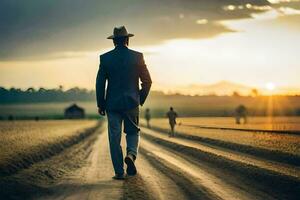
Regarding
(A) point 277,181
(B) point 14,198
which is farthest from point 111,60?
(A) point 277,181

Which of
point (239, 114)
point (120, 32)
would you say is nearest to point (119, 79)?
point (120, 32)

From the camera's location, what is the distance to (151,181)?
9.84 m

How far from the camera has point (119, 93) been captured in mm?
9914

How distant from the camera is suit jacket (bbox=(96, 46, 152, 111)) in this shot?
9.92 metres

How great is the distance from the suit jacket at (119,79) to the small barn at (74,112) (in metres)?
163

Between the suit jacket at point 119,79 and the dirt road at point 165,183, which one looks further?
the suit jacket at point 119,79

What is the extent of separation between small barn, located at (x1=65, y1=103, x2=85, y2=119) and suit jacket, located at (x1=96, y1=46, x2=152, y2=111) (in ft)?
535

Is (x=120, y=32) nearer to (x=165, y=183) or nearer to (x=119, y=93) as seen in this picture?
(x=119, y=93)

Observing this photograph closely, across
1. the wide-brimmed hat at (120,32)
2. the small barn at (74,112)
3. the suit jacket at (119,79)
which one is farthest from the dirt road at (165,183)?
the small barn at (74,112)

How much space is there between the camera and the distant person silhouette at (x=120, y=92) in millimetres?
9914

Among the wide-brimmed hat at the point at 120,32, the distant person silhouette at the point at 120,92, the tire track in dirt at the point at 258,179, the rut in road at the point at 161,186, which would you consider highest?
the wide-brimmed hat at the point at 120,32

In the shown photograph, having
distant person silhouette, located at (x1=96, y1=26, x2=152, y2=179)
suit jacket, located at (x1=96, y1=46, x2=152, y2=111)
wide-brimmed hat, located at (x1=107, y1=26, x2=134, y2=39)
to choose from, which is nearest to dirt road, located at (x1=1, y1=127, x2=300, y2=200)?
distant person silhouette, located at (x1=96, y1=26, x2=152, y2=179)

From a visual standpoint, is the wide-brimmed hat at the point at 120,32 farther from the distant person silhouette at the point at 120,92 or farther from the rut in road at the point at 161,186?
the rut in road at the point at 161,186

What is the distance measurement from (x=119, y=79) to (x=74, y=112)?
165m
